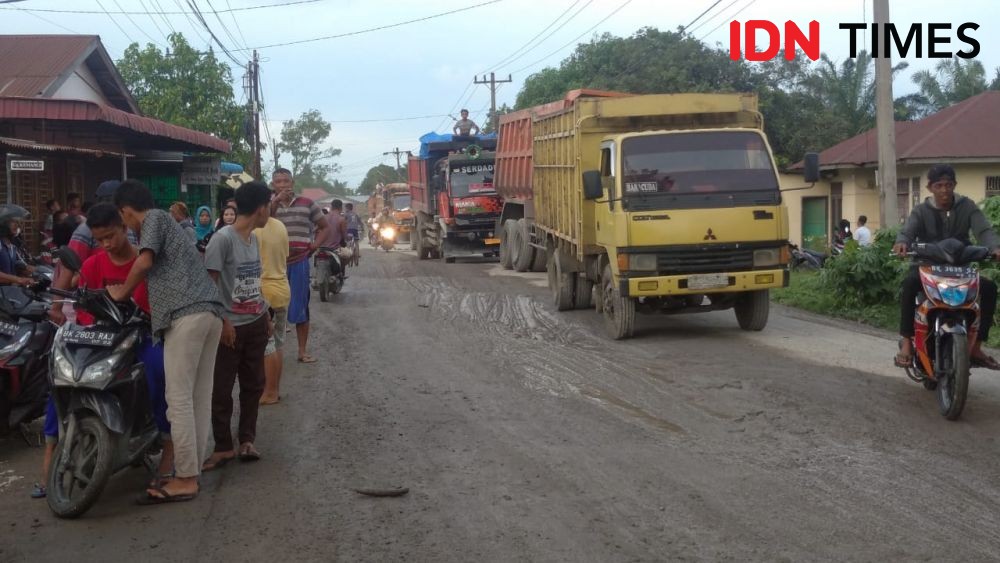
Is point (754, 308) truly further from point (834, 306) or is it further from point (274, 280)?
point (274, 280)

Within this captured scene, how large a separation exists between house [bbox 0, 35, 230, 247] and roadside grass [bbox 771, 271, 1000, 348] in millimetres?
10760

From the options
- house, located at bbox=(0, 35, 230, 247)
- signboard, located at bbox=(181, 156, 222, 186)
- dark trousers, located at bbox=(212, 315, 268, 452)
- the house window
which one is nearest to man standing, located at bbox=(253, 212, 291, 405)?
dark trousers, located at bbox=(212, 315, 268, 452)

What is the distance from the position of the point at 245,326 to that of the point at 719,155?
6673mm

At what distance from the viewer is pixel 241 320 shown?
6547 mm

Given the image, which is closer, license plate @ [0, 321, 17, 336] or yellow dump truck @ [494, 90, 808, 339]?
license plate @ [0, 321, 17, 336]

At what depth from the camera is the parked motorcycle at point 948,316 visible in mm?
7254

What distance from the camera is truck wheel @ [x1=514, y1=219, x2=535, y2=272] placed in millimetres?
21375

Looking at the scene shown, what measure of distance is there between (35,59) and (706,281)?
70.0 feet

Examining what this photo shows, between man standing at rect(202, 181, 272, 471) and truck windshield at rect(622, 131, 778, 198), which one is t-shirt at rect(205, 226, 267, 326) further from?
truck windshield at rect(622, 131, 778, 198)

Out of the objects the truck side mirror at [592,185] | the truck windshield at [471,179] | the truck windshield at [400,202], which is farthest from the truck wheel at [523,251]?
the truck windshield at [400,202]

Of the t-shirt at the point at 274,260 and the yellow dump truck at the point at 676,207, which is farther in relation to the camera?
the yellow dump truck at the point at 676,207

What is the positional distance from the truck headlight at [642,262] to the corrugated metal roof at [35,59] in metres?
18.1

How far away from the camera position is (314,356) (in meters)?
11.1

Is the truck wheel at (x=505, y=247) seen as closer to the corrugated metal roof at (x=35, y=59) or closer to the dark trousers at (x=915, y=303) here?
the corrugated metal roof at (x=35, y=59)
